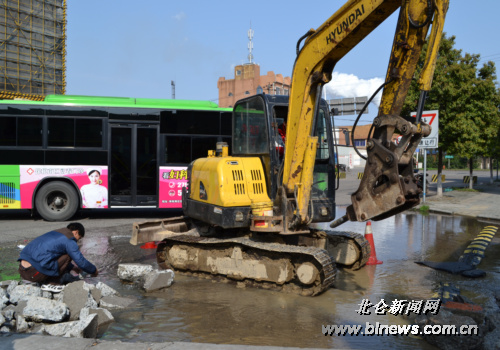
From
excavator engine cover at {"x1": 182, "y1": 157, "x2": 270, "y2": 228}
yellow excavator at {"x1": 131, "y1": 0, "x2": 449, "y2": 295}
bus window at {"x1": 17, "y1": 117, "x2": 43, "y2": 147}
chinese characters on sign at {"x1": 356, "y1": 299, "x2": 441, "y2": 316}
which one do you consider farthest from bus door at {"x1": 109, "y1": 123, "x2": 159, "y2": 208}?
chinese characters on sign at {"x1": 356, "y1": 299, "x2": 441, "y2": 316}

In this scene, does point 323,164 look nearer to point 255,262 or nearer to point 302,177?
point 302,177

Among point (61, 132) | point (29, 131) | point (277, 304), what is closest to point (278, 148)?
point (277, 304)

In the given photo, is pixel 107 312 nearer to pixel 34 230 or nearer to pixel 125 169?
pixel 34 230

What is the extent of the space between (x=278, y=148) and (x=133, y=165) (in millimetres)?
8039

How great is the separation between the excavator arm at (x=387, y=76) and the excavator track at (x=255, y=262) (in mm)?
813

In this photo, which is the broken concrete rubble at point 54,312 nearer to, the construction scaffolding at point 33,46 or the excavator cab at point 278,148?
the excavator cab at point 278,148

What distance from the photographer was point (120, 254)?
9.30 metres

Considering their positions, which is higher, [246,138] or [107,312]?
[246,138]

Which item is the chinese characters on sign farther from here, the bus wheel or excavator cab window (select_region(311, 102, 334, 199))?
the bus wheel

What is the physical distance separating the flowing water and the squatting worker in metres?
0.96

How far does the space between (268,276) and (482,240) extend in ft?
21.1

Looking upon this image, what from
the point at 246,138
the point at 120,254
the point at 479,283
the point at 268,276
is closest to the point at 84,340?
the point at 268,276

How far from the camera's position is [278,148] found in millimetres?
7121

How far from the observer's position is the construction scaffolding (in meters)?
25.6
